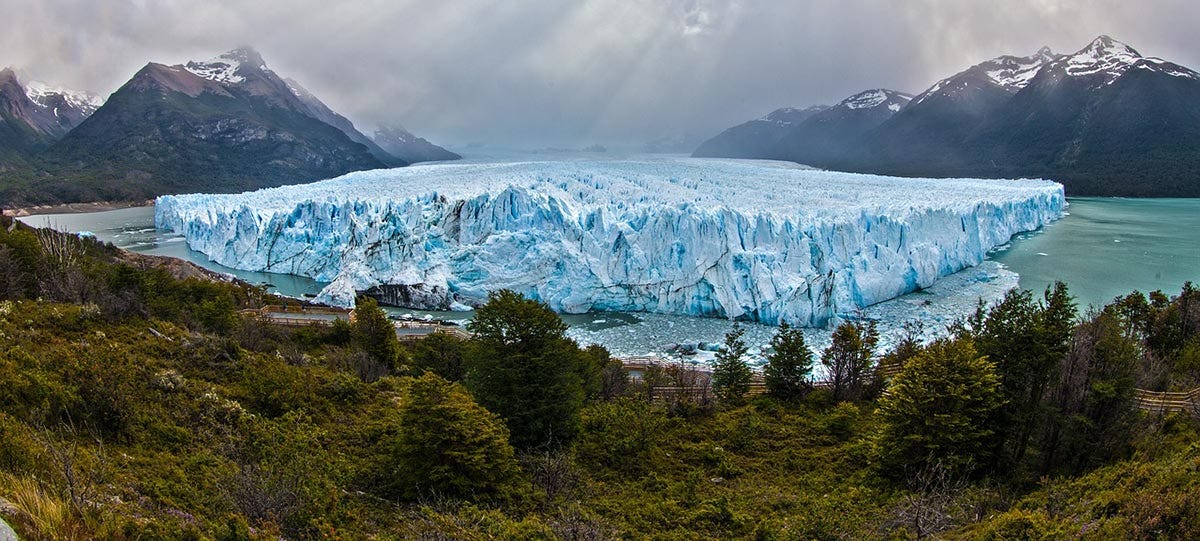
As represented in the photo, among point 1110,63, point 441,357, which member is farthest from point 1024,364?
point 1110,63

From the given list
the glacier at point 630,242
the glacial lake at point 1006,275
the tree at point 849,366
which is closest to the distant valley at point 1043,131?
the glacial lake at point 1006,275

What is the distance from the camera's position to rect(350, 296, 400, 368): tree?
15250mm

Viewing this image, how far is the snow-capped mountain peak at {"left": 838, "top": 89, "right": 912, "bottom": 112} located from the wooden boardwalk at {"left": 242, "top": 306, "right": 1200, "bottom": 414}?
122665 mm

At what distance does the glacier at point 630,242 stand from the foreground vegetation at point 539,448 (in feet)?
36.4

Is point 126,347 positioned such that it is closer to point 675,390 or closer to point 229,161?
point 675,390

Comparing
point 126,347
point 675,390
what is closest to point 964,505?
point 675,390

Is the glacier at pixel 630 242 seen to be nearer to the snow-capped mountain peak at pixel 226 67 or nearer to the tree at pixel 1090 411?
the tree at pixel 1090 411

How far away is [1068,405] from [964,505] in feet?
7.35

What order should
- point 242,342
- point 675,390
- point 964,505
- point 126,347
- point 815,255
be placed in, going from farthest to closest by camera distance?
point 815,255, point 675,390, point 242,342, point 126,347, point 964,505

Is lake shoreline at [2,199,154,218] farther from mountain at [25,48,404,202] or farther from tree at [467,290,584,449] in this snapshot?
tree at [467,290,584,449]

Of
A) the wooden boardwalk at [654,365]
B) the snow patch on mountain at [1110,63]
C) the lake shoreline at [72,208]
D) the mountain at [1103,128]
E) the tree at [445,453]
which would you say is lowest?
the wooden boardwalk at [654,365]

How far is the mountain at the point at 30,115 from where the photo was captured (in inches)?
3438

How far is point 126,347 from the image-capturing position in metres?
8.39

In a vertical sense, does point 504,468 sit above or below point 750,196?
below
